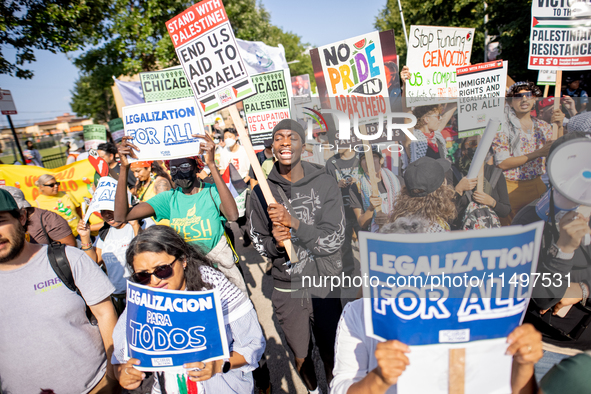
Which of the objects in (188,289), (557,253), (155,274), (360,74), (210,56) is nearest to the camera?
(557,253)

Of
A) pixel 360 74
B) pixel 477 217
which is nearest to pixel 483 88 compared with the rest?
pixel 360 74

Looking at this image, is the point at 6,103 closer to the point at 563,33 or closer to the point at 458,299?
the point at 458,299

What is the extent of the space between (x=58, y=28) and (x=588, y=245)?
498 inches

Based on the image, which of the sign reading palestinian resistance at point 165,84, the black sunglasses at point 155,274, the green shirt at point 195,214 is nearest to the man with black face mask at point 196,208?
the green shirt at point 195,214

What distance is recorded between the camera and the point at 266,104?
5.54 meters

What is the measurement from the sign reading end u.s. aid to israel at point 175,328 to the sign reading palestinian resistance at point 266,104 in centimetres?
415

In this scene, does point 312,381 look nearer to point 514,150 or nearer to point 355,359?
point 355,359

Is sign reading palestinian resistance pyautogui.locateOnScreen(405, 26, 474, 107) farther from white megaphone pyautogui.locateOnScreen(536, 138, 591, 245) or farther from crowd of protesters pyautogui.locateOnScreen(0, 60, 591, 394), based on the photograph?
white megaphone pyautogui.locateOnScreen(536, 138, 591, 245)

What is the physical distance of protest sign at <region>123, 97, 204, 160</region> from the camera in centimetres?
325

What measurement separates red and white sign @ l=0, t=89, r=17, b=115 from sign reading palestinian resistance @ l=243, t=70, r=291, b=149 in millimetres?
7420

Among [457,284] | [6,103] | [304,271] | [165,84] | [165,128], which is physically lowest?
[304,271]

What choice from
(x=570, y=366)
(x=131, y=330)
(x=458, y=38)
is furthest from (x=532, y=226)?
(x=458, y=38)

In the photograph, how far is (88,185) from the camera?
6254 mm

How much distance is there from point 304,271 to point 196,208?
1212mm
